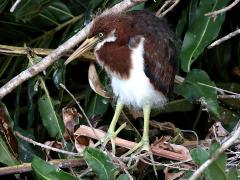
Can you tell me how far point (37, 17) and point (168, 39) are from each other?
875mm

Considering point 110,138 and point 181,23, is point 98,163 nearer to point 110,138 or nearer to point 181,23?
point 110,138

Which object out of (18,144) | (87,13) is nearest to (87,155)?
(18,144)

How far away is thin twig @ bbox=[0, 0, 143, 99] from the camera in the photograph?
2.98 meters

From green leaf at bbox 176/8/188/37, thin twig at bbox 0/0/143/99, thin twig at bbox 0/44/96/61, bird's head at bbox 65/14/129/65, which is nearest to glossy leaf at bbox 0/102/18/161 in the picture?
thin twig at bbox 0/0/143/99

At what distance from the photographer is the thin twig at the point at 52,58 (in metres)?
2.98

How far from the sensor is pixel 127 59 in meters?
2.88

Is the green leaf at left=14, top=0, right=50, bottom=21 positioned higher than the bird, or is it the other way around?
the green leaf at left=14, top=0, right=50, bottom=21

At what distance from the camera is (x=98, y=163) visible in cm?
255

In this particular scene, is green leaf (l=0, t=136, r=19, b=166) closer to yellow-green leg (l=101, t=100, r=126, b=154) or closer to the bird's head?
yellow-green leg (l=101, t=100, r=126, b=154)

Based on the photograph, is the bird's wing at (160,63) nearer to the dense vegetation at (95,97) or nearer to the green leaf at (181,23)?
the dense vegetation at (95,97)

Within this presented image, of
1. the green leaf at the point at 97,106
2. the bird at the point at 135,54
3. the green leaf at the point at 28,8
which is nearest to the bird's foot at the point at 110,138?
the bird at the point at 135,54

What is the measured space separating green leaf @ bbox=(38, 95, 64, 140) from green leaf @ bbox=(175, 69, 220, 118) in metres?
0.51

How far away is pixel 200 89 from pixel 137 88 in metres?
0.29

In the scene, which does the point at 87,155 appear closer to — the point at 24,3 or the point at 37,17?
the point at 24,3
